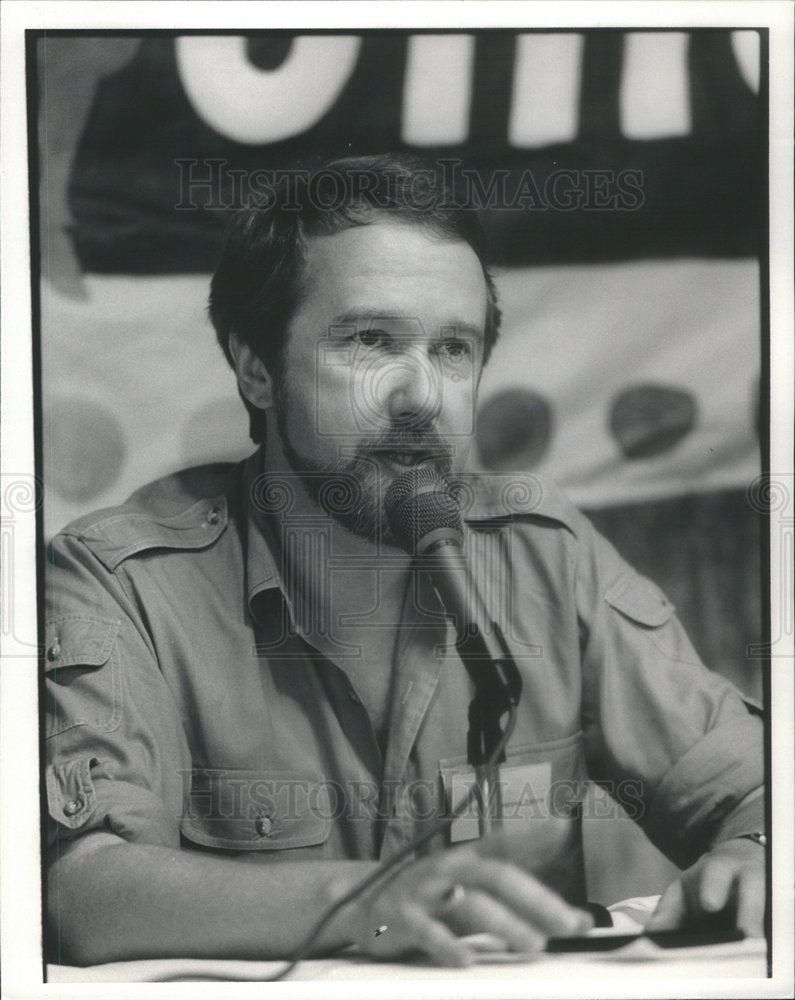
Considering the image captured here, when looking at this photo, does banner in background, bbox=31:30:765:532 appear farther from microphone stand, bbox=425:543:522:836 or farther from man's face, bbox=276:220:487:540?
microphone stand, bbox=425:543:522:836

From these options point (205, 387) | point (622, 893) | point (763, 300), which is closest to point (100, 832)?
point (205, 387)

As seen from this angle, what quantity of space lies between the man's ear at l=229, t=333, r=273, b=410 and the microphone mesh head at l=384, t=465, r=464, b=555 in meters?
0.28

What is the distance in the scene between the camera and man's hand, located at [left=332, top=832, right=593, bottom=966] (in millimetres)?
2047

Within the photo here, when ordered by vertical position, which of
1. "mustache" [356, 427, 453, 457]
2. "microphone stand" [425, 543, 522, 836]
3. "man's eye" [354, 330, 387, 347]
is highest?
"man's eye" [354, 330, 387, 347]

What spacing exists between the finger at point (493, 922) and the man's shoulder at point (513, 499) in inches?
26.1

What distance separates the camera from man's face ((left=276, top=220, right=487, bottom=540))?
6.84 feet

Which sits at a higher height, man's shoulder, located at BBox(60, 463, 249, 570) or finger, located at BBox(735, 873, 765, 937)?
man's shoulder, located at BBox(60, 463, 249, 570)

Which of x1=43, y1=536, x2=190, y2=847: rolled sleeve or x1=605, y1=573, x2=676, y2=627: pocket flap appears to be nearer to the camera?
x1=43, y1=536, x2=190, y2=847: rolled sleeve

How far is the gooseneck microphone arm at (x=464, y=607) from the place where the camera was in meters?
2.08

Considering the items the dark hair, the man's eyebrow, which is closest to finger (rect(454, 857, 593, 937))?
the dark hair

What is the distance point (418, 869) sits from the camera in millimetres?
2061

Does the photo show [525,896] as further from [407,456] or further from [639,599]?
Result: [407,456]

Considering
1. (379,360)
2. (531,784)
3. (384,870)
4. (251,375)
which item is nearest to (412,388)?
(379,360)

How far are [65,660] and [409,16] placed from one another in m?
1.33
